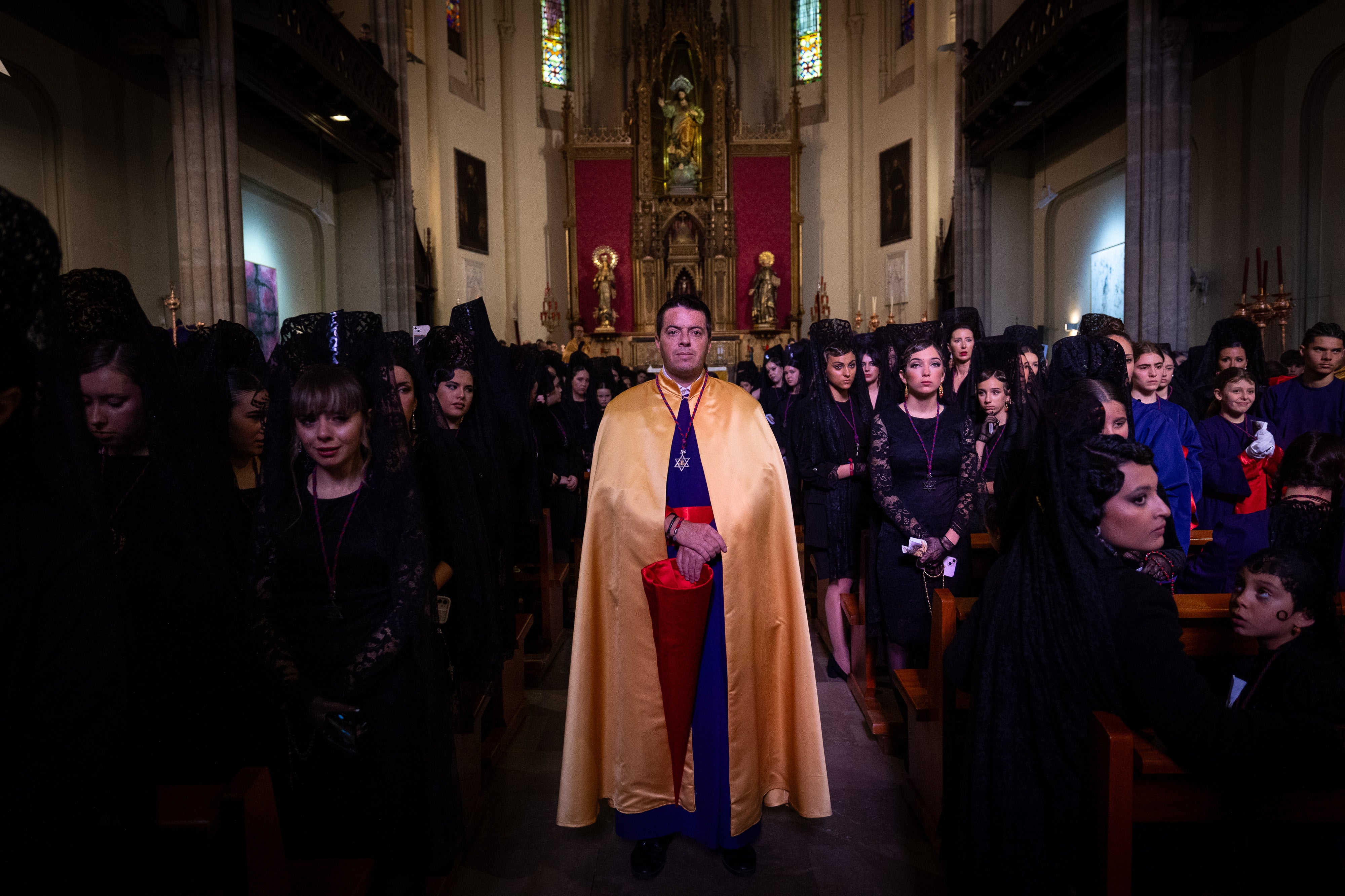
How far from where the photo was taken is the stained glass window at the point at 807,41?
19734 millimetres

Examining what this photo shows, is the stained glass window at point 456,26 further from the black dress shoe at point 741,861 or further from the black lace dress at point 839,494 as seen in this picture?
the black dress shoe at point 741,861

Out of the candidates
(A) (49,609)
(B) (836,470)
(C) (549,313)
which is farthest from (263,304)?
(A) (49,609)

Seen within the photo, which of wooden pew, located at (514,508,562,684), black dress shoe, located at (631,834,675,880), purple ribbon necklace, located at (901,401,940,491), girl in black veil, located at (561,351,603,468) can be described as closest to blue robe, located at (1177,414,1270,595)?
Answer: purple ribbon necklace, located at (901,401,940,491)

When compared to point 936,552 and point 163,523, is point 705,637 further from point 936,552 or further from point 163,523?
point 163,523

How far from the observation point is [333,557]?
2229 millimetres

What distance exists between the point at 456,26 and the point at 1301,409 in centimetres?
1800

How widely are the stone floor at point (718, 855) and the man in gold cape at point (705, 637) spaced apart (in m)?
0.12

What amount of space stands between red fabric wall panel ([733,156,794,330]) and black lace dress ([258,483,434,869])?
17.4m

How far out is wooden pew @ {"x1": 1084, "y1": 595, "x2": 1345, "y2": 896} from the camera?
169cm

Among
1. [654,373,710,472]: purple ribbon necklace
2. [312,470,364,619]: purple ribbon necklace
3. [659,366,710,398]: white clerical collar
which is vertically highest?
[659,366,710,398]: white clerical collar

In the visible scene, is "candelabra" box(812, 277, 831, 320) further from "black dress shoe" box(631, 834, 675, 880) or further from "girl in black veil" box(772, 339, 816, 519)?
"black dress shoe" box(631, 834, 675, 880)

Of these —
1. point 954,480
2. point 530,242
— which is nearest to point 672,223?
point 530,242

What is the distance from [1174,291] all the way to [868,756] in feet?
21.9

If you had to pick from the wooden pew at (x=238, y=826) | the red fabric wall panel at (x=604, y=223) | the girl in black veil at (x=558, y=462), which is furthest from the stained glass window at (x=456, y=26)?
the wooden pew at (x=238, y=826)
